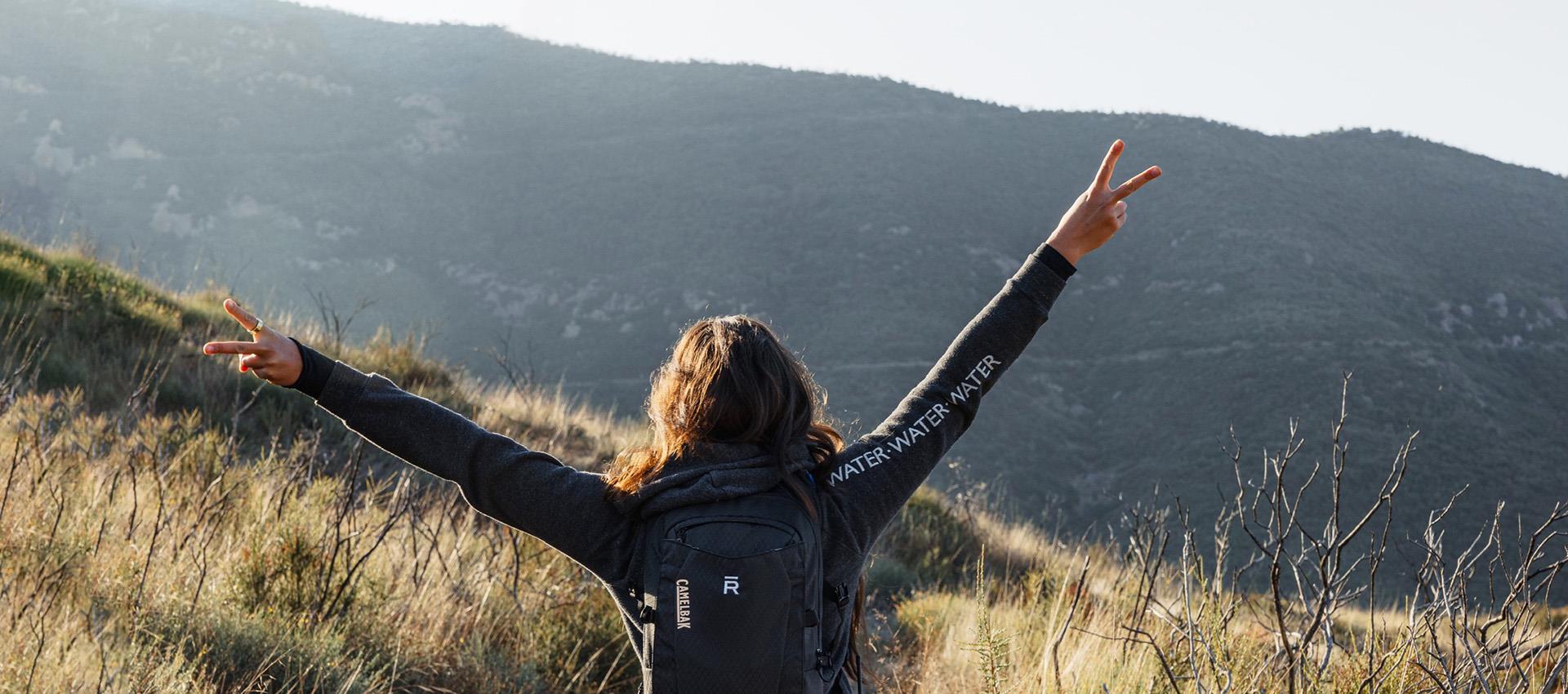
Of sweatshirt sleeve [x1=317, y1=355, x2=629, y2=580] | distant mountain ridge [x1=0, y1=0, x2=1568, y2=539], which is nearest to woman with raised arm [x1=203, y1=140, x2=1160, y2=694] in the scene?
sweatshirt sleeve [x1=317, y1=355, x2=629, y2=580]

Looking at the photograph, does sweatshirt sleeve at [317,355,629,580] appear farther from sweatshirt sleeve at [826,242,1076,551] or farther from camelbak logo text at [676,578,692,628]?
sweatshirt sleeve at [826,242,1076,551]

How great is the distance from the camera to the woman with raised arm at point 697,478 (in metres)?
2.07

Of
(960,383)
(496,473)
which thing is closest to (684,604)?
(496,473)

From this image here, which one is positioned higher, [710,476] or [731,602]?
[710,476]

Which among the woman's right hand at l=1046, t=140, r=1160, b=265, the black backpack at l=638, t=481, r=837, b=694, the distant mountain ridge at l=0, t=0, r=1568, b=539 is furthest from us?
the distant mountain ridge at l=0, t=0, r=1568, b=539

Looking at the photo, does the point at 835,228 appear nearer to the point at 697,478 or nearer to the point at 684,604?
the point at 697,478

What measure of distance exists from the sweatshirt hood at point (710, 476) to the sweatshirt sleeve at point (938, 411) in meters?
0.16

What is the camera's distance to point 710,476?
2164 mm

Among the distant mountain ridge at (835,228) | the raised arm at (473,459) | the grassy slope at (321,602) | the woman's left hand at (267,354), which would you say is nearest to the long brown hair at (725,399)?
the raised arm at (473,459)

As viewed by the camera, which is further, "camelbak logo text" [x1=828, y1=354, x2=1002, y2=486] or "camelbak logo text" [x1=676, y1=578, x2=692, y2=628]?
"camelbak logo text" [x1=828, y1=354, x2=1002, y2=486]

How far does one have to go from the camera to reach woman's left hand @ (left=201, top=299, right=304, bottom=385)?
7.34 feet

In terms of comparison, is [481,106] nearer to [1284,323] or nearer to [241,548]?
[1284,323]

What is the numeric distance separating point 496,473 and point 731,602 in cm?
60

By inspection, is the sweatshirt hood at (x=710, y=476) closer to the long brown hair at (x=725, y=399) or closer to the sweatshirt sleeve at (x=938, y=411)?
the long brown hair at (x=725, y=399)
